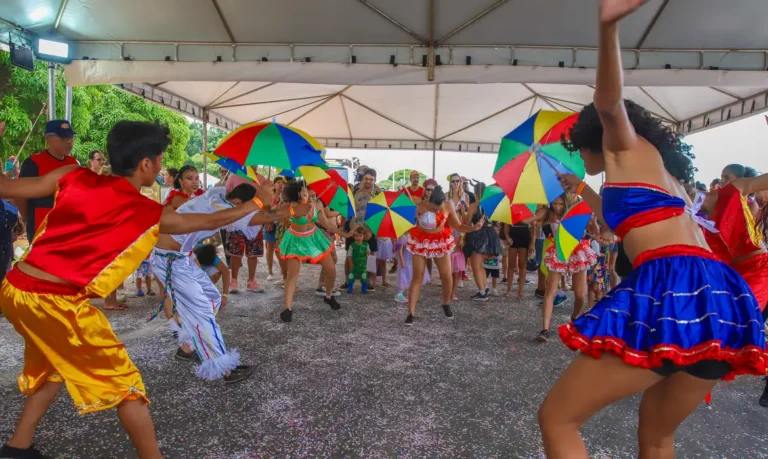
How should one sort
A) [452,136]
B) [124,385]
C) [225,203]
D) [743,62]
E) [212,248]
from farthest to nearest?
[452,136]
[743,62]
[212,248]
[225,203]
[124,385]

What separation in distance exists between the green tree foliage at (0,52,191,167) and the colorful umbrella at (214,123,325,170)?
8762 millimetres

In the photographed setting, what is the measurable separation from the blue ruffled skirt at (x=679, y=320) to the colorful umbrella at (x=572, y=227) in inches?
111

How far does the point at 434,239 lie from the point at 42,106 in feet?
47.8

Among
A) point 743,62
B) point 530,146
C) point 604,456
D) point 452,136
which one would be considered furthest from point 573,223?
point 452,136

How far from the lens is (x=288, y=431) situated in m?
2.76

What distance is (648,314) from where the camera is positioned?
1.43 metres

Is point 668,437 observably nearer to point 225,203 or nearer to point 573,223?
point 573,223

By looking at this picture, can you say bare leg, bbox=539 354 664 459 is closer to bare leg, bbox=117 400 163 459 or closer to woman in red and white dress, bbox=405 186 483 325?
bare leg, bbox=117 400 163 459

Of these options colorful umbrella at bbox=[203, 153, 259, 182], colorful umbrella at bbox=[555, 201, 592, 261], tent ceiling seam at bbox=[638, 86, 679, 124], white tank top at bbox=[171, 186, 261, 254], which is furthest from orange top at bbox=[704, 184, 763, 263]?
tent ceiling seam at bbox=[638, 86, 679, 124]

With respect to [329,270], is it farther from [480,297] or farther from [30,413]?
[30,413]

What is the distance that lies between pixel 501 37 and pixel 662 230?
191 inches

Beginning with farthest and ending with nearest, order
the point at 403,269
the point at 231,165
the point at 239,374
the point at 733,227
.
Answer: the point at 403,269
the point at 231,165
the point at 239,374
the point at 733,227

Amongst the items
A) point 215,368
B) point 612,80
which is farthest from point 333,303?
point 612,80

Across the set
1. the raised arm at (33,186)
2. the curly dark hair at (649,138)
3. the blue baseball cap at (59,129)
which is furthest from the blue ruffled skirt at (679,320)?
the blue baseball cap at (59,129)
